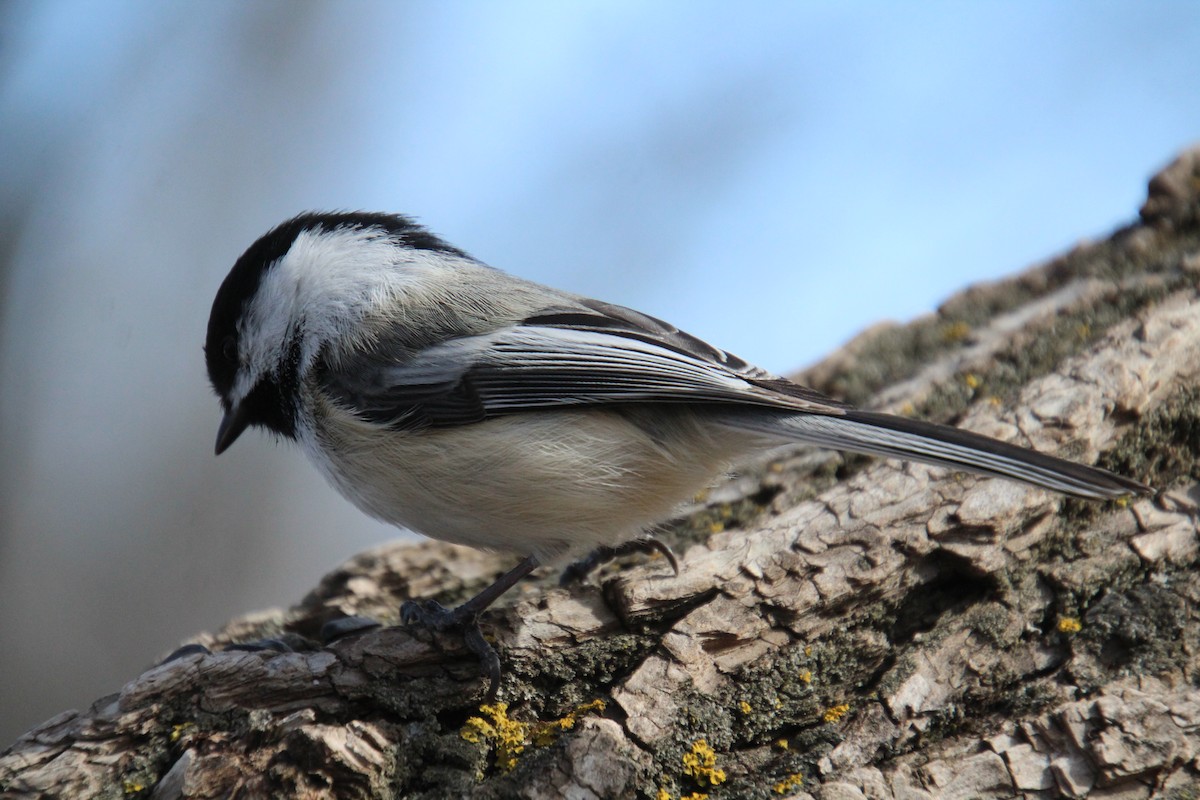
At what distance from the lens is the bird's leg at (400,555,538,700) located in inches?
79.2

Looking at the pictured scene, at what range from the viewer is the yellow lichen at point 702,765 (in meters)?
1.83

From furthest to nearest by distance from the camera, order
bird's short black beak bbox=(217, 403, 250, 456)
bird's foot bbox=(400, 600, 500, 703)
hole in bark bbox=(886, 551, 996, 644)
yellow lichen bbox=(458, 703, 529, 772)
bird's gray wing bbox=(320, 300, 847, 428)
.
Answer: bird's short black beak bbox=(217, 403, 250, 456) → bird's gray wing bbox=(320, 300, 847, 428) → hole in bark bbox=(886, 551, 996, 644) → bird's foot bbox=(400, 600, 500, 703) → yellow lichen bbox=(458, 703, 529, 772)

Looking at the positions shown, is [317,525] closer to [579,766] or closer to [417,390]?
[417,390]

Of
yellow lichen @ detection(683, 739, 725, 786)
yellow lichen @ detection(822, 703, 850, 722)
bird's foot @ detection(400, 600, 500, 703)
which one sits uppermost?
yellow lichen @ detection(822, 703, 850, 722)

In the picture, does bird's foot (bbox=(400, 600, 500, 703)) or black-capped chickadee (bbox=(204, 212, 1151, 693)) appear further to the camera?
black-capped chickadee (bbox=(204, 212, 1151, 693))

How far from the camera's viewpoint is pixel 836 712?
6.41 ft

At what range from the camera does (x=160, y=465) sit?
5.68m

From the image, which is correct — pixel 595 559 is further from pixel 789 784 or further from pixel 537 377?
pixel 789 784

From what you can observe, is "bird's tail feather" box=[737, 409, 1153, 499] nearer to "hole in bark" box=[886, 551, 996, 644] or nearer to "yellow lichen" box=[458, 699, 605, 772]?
"hole in bark" box=[886, 551, 996, 644]

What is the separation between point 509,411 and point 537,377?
0.38 ft

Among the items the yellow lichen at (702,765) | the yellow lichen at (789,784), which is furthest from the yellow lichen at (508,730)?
the yellow lichen at (789,784)

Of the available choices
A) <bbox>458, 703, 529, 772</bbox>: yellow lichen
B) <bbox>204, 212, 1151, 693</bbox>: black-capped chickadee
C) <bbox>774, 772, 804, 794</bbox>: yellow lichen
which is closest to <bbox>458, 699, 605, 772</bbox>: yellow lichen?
<bbox>458, 703, 529, 772</bbox>: yellow lichen

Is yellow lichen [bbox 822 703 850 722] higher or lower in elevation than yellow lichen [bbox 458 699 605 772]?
higher

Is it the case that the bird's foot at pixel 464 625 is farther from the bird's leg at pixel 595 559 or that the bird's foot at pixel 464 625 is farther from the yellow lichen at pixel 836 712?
the yellow lichen at pixel 836 712
